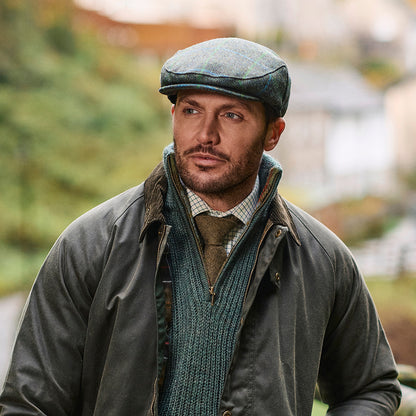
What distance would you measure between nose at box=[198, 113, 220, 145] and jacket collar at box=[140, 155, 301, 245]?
15cm

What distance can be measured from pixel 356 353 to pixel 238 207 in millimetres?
488

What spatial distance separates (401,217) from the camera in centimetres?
455

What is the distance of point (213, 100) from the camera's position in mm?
1426

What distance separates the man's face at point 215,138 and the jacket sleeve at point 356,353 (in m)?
0.36

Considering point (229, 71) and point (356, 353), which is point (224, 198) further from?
point (356, 353)

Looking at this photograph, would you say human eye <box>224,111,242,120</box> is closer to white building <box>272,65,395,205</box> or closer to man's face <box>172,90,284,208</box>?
man's face <box>172,90,284,208</box>

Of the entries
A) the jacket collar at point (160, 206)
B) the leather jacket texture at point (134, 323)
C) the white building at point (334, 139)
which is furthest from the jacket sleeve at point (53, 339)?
the white building at point (334, 139)

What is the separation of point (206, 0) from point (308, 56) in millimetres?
992

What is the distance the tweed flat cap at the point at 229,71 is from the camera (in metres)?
1.38

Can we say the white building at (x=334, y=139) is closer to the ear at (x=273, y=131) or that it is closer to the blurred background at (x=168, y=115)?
the blurred background at (x=168, y=115)

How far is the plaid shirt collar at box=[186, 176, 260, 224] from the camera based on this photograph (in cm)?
153

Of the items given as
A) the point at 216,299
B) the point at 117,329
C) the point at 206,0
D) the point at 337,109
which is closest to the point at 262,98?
the point at 216,299

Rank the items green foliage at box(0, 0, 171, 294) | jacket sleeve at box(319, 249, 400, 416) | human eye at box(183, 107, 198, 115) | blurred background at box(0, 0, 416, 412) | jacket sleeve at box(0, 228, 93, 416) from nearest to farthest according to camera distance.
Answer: jacket sleeve at box(0, 228, 93, 416), human eye at box(183, 107, 198, 115), jacket sleeve at box(319, 249, 400, 416), blurred background at box(0, 0, 416, 412), green foliage at box(0, 0, 171, 294)

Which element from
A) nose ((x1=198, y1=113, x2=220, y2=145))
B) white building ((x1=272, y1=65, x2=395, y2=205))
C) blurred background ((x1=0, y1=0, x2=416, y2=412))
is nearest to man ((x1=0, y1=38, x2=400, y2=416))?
nose ((x1=198, y1=113, x2=220, y2=145))
